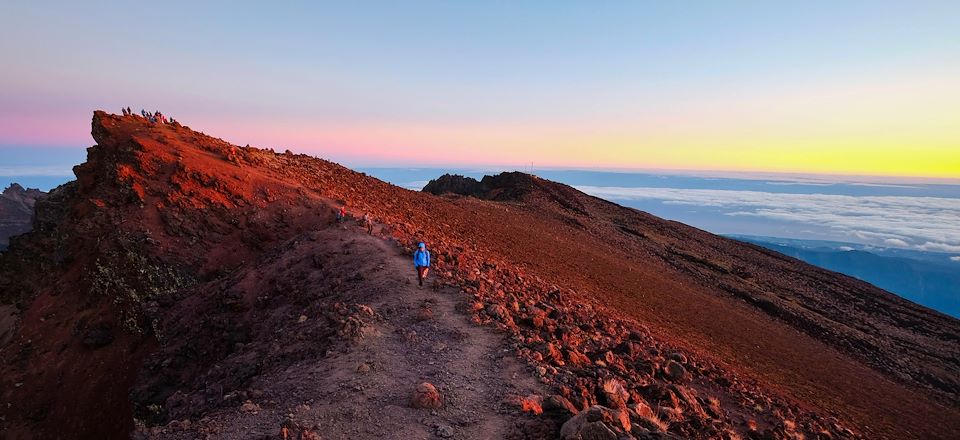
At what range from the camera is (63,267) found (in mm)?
14625

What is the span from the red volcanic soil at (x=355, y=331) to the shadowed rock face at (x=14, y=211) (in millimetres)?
61185

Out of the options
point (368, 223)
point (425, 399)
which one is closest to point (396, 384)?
point (425, 399)

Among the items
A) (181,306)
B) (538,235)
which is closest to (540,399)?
(181,306)

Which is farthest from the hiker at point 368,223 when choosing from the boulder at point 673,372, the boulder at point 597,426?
the boulder at point 597,426

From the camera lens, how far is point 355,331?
7387 mm

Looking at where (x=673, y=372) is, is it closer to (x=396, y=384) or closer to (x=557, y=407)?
(x=557, y=407)

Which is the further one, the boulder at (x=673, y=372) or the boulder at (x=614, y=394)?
the boulder at (x=673, y=372)

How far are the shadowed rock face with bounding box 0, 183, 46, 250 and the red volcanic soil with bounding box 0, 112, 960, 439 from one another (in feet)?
201

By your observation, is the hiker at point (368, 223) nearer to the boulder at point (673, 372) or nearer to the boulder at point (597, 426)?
the boulder at point (673, 372)

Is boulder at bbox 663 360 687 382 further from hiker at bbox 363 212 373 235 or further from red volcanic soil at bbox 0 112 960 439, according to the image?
hiker at bbox 363 212 373 235

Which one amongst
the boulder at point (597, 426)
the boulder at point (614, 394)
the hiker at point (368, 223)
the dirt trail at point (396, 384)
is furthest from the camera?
the hiker at point (368, 223)

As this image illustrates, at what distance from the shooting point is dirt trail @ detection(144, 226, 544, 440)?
5262mm

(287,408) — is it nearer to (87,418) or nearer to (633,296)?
(87,418)

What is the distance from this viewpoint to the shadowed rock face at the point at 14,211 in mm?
61997
